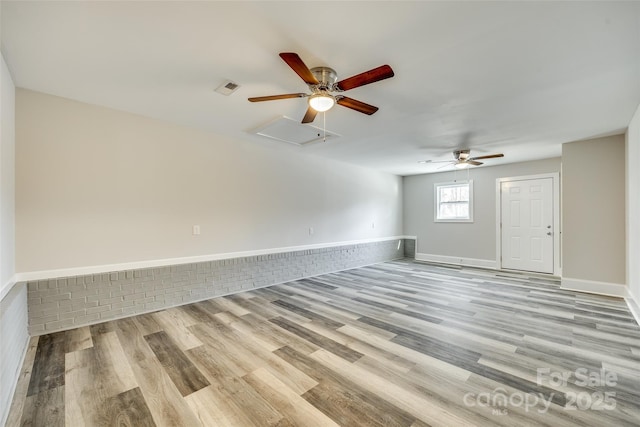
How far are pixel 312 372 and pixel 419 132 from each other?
A: 3494mm

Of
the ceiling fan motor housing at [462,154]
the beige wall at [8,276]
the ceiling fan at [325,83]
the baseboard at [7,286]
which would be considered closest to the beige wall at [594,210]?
the ceiling fan motor housing at [462,154]

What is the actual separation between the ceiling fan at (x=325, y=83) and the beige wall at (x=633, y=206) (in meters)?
3.47

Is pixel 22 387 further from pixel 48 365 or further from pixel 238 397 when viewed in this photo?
pixel 238 397

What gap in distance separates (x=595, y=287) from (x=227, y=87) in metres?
6.16

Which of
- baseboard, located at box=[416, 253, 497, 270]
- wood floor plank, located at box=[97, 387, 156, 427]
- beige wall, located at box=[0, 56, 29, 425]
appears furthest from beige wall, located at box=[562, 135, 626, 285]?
beige wall, located at box=[0, 56, 29, 425]

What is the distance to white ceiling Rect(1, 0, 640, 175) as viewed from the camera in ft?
5.48

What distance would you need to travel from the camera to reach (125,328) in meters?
2.88

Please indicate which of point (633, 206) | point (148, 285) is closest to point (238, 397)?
point (148, 285)

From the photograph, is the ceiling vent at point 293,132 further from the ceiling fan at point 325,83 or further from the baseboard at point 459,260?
the baseboard at point 459,260

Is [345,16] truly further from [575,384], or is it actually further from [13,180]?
[13,180]

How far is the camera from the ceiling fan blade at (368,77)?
6.03 ft

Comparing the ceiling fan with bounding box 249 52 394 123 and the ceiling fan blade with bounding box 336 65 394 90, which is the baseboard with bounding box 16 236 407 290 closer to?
the ceiling fan with bounding box 249 52 394 123

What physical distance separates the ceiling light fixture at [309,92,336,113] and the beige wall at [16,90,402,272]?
2.28 metres

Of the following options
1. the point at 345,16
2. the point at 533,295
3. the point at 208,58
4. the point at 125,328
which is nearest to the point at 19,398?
the point at 125,328
